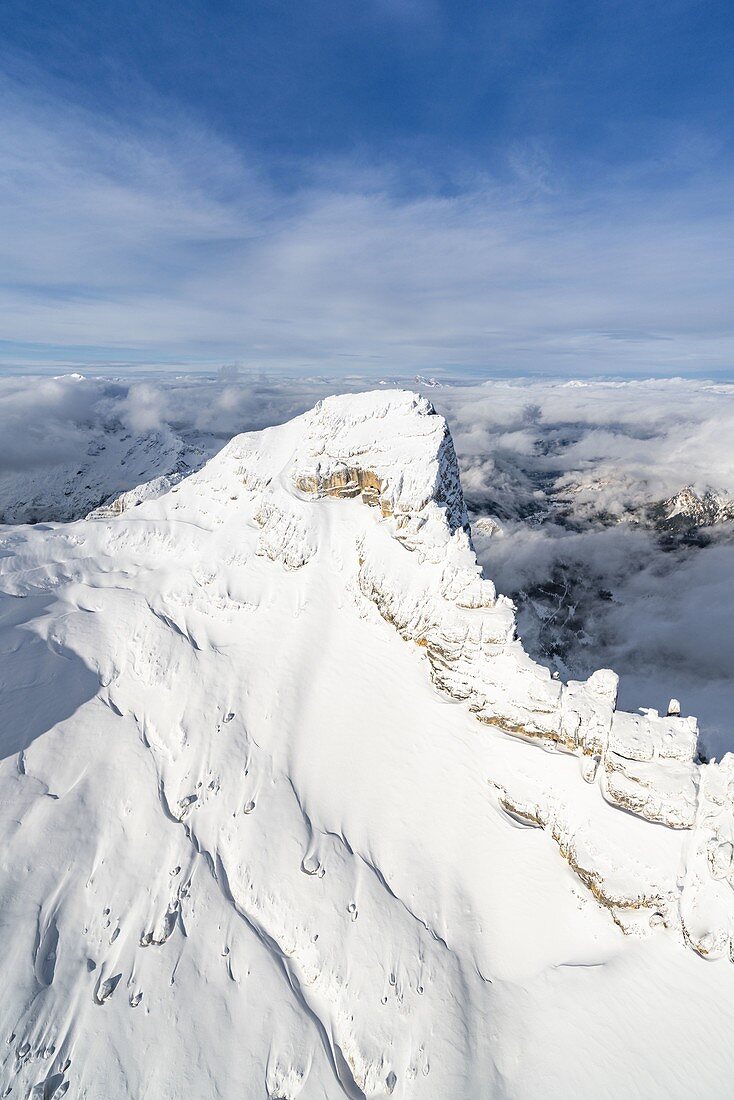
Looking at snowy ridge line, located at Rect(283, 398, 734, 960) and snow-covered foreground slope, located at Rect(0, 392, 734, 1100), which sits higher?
snowy ridge line, located at Rect(283, 398, 734, 960)

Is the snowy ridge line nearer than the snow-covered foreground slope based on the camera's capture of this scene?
No

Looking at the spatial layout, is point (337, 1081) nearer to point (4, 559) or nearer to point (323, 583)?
point (323, 583)

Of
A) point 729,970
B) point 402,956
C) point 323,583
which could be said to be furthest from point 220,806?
point 729,970

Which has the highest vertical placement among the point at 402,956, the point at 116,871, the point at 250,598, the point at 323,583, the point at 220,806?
the point at 323,583

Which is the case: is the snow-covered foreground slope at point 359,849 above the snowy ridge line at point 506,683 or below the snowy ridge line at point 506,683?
below

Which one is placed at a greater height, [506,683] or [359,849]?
[506,683]

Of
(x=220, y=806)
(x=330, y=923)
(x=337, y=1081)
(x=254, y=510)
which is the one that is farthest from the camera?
(x=254, y=510)

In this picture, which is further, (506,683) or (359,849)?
(359,849)

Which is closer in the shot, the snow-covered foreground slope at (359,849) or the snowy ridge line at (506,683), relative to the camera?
the snow-covered foreground slope at (359,849)
